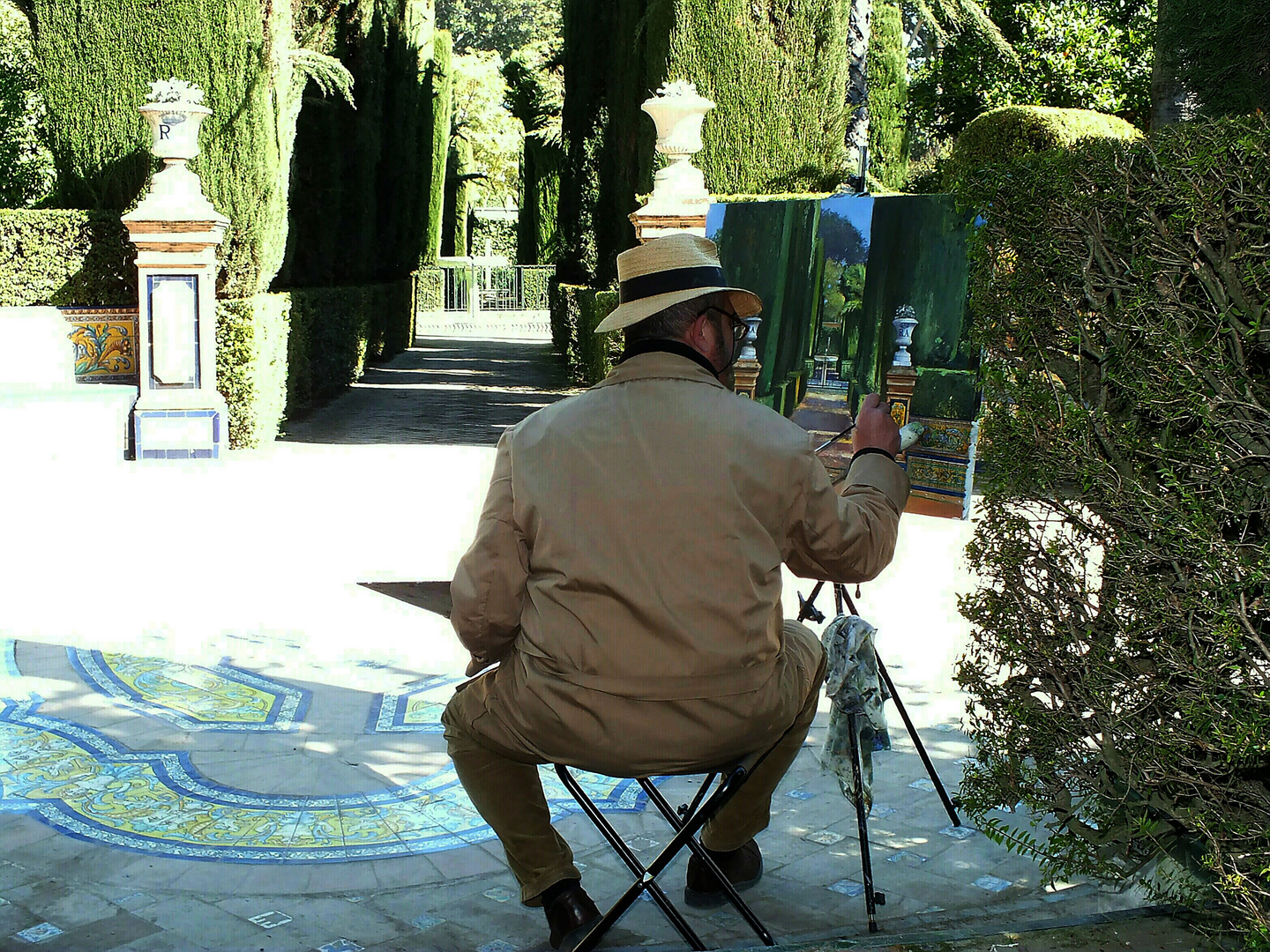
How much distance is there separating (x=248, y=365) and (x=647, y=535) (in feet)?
34.0

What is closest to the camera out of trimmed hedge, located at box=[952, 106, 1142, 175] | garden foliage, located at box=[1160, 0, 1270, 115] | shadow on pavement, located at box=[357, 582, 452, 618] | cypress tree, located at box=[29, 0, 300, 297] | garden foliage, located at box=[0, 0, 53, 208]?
garden foliage, located at box=[1160, 0, 1270, 115]

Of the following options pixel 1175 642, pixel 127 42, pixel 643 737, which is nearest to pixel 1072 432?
pixel 1175 642

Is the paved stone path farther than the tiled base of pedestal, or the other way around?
the tiled base of pedestal

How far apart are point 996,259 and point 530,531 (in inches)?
52.3

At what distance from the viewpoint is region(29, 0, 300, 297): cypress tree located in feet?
39.8

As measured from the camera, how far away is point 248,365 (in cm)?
1222

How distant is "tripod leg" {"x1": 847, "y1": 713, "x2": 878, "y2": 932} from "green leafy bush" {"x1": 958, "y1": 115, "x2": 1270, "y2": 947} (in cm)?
32

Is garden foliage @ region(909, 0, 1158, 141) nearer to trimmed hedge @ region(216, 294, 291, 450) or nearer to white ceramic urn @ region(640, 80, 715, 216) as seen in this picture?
white ceramic urn @ region(640, 80, 715, 216)

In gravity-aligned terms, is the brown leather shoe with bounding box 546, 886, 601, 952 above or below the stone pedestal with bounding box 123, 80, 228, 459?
below

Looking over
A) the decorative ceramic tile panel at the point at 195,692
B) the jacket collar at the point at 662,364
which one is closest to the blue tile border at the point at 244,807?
the decorative ceramic tile panel at the point at 195,692

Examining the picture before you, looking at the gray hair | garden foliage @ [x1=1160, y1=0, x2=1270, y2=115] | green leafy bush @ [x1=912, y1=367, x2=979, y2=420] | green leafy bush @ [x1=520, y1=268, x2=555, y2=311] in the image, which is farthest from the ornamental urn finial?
green leafy bush @ [x1=520, y1=268, x2=555, y2=311]

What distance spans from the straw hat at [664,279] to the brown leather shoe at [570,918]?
149cm

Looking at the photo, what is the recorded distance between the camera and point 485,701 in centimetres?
301

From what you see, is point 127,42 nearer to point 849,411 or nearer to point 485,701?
point 849,411
